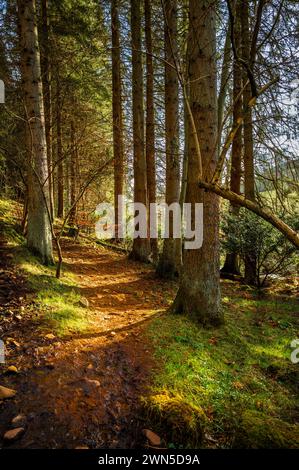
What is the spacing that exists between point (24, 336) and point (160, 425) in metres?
1.79

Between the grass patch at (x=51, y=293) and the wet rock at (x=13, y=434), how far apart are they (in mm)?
1422

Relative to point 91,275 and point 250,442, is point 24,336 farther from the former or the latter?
point 91,275

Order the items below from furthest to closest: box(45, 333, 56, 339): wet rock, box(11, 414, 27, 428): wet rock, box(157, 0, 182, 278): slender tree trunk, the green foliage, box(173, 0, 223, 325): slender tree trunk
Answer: box(157, 0, 182, 278): slender tree trunk
the green foliage
box(173, 0, 223, 325): slender tree trunk
box(45, 333, 56, 339): wet rock
box(11, 414, 27, 428): wet rock

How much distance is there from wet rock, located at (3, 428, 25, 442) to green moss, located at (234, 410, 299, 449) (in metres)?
1.72

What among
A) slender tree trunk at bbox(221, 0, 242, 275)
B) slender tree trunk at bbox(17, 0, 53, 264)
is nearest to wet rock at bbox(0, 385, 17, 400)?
slender tree trunk at bbox(17, 0, 53, 264)

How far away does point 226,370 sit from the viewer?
12.0ft

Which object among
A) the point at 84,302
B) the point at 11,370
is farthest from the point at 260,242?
the point at 11,370

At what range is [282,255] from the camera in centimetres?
729

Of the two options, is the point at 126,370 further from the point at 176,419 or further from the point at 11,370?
the point at 11,370

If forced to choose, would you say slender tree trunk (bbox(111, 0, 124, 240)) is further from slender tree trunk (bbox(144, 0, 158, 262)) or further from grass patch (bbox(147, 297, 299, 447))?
grass patch (bbox(147, 297, 299, 447))

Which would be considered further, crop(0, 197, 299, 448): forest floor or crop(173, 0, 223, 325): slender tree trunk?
crop(173, 0, 223, 325): slender tree trunk

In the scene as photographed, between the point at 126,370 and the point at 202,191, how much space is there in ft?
9.06

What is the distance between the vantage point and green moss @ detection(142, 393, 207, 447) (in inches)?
95.7
